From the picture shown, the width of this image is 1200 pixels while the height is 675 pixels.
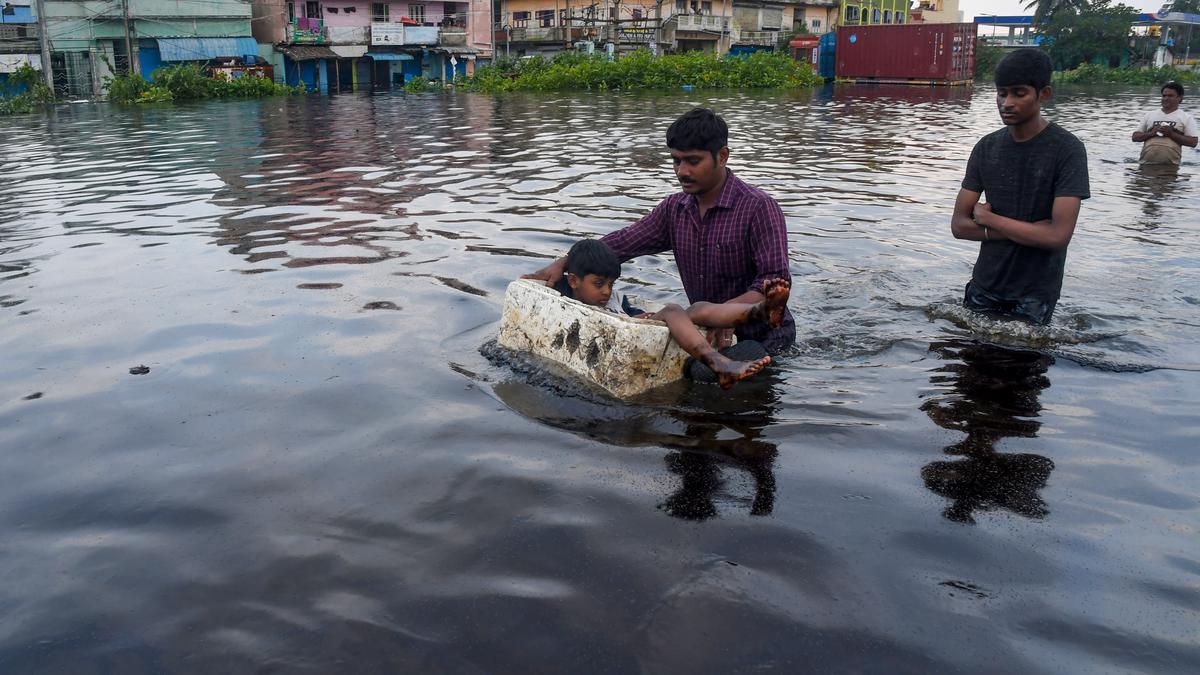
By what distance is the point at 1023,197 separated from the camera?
17.1ft

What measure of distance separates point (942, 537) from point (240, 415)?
3136mm

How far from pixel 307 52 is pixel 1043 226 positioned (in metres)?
46.8

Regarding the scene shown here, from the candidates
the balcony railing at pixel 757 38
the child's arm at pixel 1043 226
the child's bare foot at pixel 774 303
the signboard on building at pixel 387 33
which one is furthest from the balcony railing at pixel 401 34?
the child's bare foot at pixel 774 303

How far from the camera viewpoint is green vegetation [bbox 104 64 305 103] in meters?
34.0

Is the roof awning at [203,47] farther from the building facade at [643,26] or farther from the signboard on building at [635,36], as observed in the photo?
the signboard on building at [635,36]

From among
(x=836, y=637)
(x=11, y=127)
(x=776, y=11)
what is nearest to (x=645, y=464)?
(x=836, y=637)

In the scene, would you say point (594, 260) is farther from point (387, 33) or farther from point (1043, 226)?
point (387, 33)

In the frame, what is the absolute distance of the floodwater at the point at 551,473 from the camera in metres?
2.71

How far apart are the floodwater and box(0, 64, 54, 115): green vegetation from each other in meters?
24.8

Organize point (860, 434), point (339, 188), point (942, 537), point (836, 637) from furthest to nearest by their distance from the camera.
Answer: point (339, 188) → point (860, 434) → point (942, 537) → point (836, 637)

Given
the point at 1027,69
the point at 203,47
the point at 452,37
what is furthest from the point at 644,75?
the point at 1027,69

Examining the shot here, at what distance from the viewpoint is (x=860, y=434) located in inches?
166

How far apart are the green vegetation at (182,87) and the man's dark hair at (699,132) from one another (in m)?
34.4

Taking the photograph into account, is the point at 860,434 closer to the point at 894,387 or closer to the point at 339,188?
the point at 894,387
